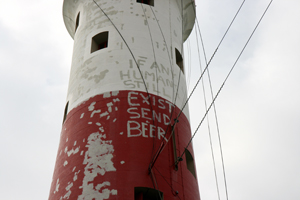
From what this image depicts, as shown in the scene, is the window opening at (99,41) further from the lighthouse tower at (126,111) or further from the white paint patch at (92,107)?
the white paint patch at (92,107)

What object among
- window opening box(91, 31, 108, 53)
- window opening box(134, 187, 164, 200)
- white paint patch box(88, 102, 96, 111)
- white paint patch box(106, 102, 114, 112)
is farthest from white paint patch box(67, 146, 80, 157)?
window opening box(91, 31, 108, 53)

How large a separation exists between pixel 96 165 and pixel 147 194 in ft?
7.20

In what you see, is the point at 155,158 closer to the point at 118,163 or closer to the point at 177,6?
the point at 118,163

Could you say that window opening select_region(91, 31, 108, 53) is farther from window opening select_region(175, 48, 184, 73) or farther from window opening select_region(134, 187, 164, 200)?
window opening select_region(134, 187, 164, 200)

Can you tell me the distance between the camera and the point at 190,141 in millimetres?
19047

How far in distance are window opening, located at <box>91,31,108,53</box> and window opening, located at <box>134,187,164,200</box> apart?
8149 millimetres

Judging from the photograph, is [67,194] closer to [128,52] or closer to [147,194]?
[147,194]

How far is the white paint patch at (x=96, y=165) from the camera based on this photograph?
14.9 meters

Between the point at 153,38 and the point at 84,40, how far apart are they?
11.9 ft

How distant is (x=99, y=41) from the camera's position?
2122 cm

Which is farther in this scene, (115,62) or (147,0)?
(147,0)

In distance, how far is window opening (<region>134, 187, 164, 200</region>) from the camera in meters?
15.3

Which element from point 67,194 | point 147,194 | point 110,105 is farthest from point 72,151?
point 147,194

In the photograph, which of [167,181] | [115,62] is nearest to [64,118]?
[115,62]
